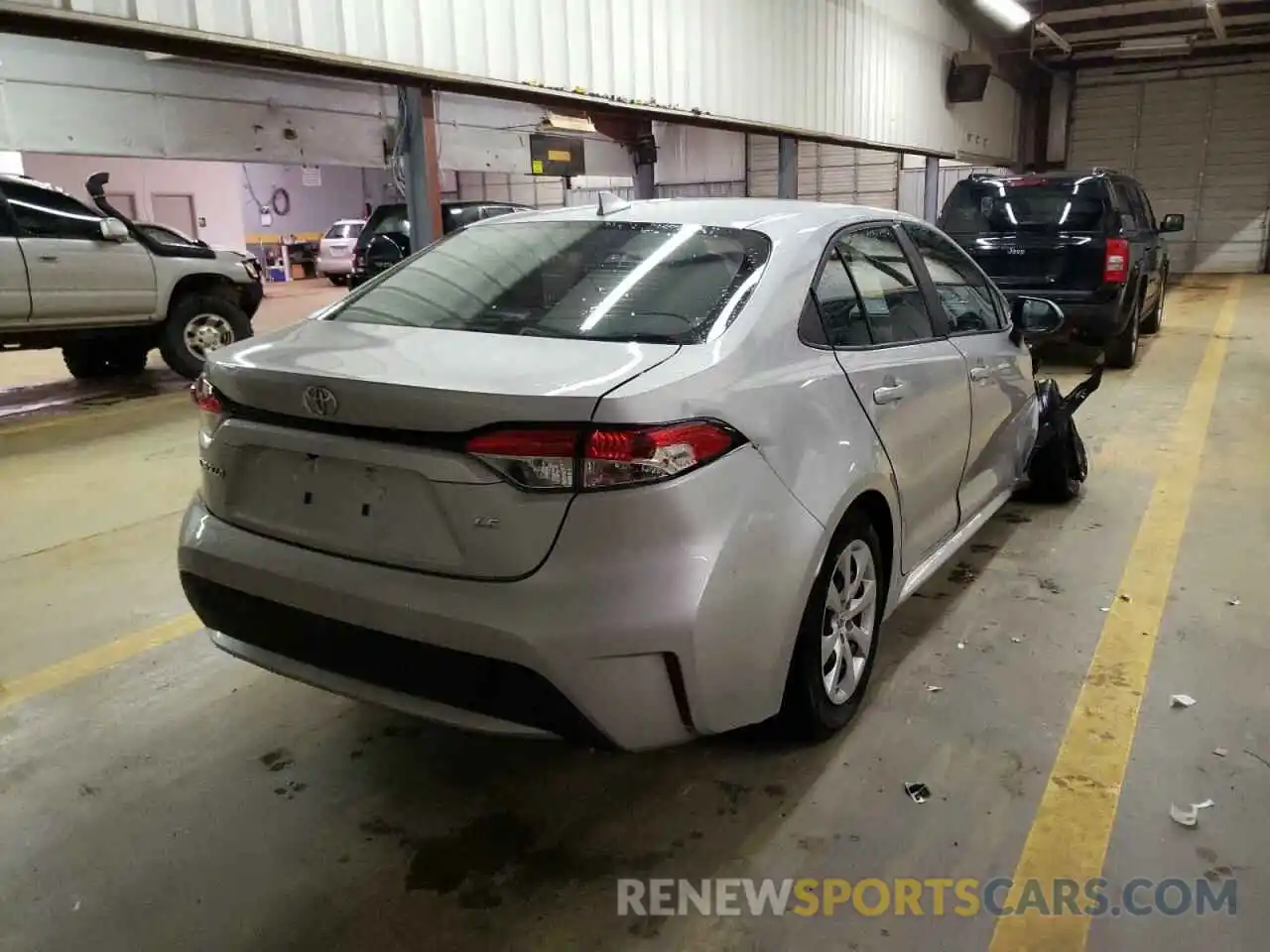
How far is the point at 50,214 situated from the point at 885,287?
7.38 meters

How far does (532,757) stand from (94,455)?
4.80m

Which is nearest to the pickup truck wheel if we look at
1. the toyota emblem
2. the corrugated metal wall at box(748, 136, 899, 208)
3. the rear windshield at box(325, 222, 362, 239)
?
the toyota emblem

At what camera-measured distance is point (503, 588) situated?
1892 millimetres

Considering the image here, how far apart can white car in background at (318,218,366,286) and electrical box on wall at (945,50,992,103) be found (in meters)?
12.2

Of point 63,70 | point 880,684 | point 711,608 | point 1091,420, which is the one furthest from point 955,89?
point 711,608

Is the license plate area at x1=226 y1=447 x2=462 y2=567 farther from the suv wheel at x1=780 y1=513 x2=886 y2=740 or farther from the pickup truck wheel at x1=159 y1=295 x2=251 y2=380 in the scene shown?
the pickup truck wheel at x1=159 y1=295 x2=251 y2=380

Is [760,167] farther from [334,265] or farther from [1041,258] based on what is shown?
[1041,258]

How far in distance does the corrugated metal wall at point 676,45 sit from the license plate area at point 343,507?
123 inches

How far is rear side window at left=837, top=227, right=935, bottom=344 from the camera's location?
2803mm

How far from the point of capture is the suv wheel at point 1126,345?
27.0 ft

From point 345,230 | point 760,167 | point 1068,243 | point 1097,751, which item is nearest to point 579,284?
point 1097,751

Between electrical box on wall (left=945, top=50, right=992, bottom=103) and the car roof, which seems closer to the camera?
the car roof

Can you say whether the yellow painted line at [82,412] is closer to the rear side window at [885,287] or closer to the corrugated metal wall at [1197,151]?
the rear side window at [885,287]

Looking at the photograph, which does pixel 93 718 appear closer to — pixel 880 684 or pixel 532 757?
pixel 532 757
